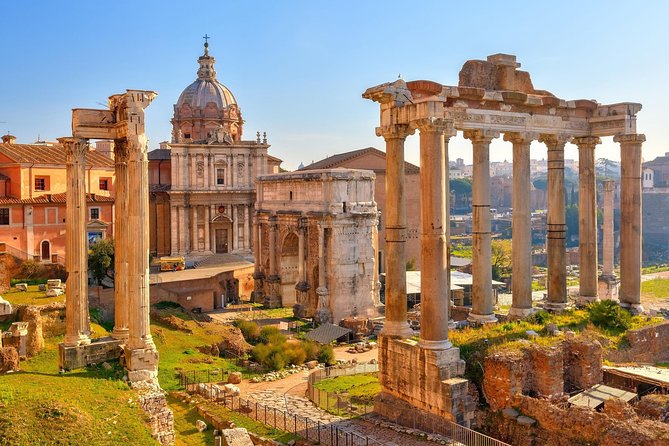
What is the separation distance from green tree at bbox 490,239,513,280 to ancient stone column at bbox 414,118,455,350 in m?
46.8

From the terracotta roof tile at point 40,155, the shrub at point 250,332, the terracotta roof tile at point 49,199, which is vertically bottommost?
the shrub at point 250,332

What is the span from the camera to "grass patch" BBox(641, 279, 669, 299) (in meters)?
56.8

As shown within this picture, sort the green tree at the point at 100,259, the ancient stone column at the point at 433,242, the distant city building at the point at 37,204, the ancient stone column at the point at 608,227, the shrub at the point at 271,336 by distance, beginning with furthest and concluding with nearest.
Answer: the ancient stone column at the point at 608,227, the distant city building at the point at 37,204, the green tree at the point at 100,259, the shrub at the point at 271,336, the ancient stone column at the point at 433,242

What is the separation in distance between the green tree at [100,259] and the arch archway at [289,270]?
11410 mm

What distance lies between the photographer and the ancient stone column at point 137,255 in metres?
16.2

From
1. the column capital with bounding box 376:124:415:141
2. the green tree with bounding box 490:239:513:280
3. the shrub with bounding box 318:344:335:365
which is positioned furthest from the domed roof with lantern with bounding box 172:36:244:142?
the column capital with bounding box 376:124:415:141

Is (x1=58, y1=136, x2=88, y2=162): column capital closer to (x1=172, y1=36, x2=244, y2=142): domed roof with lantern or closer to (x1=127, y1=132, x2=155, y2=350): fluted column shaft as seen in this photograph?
(x1=127, y1=132, x2=155, y2=350): fluted column shaft

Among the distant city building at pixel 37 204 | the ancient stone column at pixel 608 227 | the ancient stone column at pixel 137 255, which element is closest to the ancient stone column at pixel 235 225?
the distant city building at pixel 37 204

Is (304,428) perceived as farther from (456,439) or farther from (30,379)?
(30,379)

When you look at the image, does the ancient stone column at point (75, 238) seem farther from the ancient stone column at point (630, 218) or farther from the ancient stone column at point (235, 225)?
the ancient stone column at point (235, 225)

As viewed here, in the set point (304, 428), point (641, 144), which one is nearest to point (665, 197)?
point (641, 144)

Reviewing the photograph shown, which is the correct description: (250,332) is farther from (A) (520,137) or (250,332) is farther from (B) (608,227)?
(B) (608,227)

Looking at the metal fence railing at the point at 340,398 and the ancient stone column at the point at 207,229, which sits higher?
the ancient stone column at the point at 207,229

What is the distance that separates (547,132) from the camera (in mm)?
19469
